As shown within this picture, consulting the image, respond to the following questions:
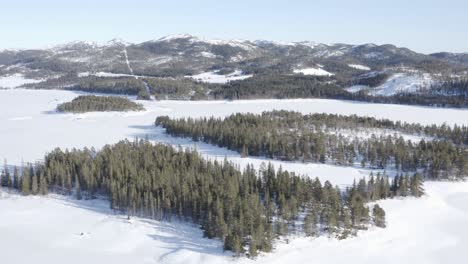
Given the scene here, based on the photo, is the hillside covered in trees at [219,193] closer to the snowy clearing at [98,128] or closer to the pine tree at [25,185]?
the pine tree at [25,185]

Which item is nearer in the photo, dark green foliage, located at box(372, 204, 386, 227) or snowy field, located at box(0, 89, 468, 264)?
snowy field, located at box(0, 89, 468, 264)

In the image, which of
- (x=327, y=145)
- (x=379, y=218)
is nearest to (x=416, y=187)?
(x=379, y=218)

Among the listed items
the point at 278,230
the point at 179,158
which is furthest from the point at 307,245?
the point at 179,158

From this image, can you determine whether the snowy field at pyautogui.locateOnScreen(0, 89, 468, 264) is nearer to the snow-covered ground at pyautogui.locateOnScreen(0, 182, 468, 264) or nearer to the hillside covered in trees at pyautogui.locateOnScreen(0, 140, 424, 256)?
the snow-covered ground at pyautogui.locateOnScreen(0, 182, 468, 264)

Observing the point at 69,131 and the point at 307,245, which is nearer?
the point at 307,245

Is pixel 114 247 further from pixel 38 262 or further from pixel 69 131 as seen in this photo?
pixel 69 131

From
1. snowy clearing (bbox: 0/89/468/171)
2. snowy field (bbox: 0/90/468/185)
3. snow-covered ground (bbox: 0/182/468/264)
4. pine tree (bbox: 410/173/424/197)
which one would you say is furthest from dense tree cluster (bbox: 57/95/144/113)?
pine tree (bbox: 410/173/424/197)
